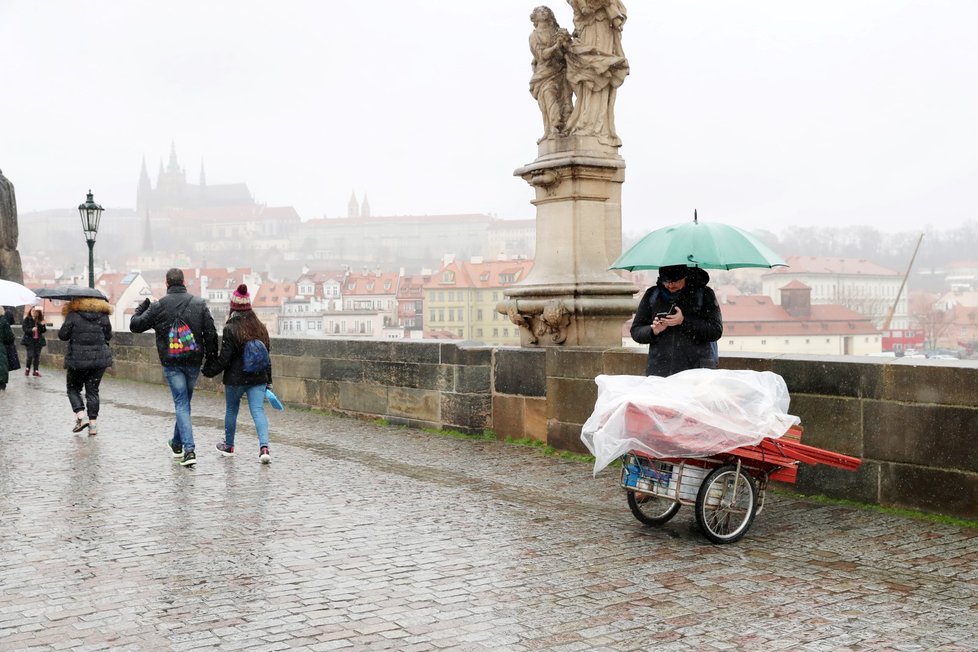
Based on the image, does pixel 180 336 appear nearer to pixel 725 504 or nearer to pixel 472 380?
pixel 472 380

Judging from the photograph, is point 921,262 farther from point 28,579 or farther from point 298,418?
point 28,579

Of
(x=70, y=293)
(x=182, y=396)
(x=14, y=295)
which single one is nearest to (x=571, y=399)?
(x=182, y=396)

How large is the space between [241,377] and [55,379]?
1185 cm

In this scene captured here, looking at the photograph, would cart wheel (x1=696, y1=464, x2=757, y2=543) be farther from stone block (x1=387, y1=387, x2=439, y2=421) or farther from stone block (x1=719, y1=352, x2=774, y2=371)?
stone block (x1=387, y1=387, x2=439, y2=421)

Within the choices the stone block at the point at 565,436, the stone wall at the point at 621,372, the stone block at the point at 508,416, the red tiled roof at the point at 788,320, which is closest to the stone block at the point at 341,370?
the stone wall at the point at 621,372

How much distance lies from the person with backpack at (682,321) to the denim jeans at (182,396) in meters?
3.71

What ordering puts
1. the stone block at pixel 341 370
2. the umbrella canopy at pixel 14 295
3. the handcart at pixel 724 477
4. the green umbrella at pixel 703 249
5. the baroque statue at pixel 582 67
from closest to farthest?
the handcart at pixel 724 477 → the green umbrella at pixel 703 249 → the baroque statue at pixel 582 67 → the umbrella canopy at pixel 14 295 → the stone block at pixel 341 370

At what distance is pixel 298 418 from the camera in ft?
38.2

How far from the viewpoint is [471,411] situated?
969 cm

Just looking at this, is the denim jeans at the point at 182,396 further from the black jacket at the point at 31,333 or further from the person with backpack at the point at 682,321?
the black jacket at the point at 31,333

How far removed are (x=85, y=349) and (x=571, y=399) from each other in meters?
5.00

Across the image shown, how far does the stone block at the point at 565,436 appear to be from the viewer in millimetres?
8422

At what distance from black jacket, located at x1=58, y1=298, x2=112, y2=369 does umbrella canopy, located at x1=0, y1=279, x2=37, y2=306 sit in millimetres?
345

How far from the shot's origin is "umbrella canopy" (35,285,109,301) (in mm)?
10625
